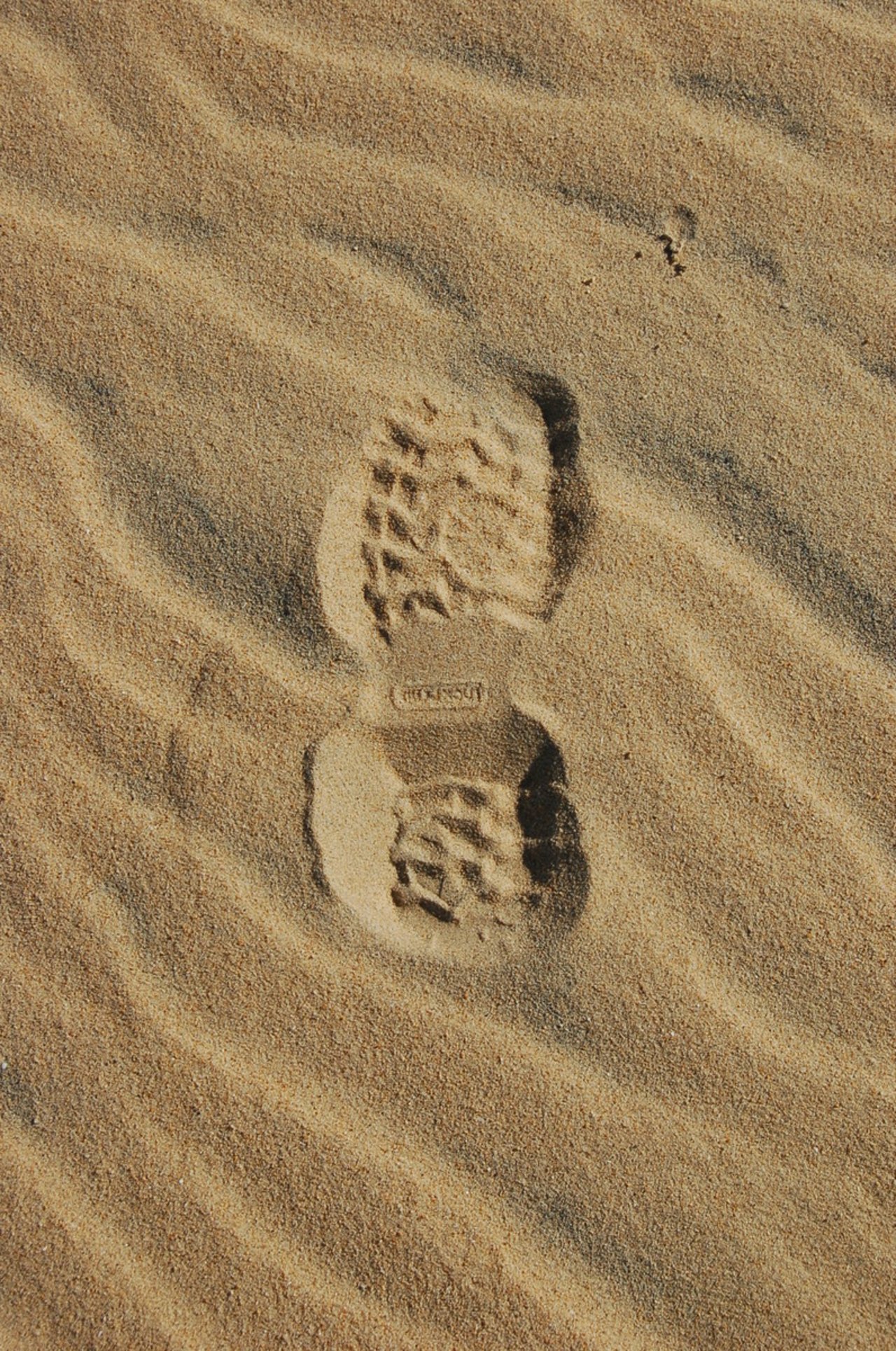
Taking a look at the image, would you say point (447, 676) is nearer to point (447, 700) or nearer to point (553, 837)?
point (447, 700)

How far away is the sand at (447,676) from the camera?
141 cm

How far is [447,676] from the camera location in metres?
1.51

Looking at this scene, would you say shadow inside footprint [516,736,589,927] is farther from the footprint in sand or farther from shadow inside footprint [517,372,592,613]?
shadow inside footprint [517,372,592,613]

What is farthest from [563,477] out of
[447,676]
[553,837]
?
[553,837]

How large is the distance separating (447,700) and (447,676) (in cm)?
4

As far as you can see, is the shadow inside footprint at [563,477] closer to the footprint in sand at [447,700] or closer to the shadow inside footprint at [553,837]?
the footprint in sand at [447,700]

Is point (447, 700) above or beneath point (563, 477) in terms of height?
beneath

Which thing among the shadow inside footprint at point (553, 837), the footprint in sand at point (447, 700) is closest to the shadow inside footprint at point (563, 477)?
the footprint in sand at point (447, 700)

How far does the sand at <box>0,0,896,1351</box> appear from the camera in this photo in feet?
4.64

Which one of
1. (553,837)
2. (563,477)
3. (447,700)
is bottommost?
(553,837)

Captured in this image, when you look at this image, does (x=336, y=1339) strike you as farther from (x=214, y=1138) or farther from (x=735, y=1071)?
(x=735, y=1071)

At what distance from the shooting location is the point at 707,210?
157 centimetres

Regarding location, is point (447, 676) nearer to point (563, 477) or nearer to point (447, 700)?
point (447, 700)

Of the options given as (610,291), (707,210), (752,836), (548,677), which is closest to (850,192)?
(707,210)
